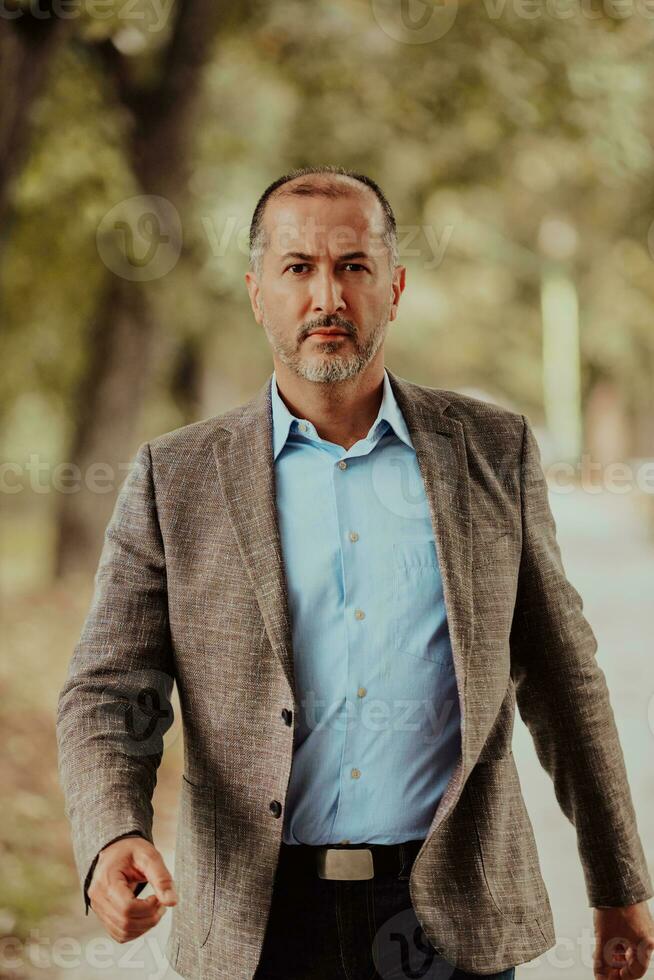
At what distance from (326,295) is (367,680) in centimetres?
67

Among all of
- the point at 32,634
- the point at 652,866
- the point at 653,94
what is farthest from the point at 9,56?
the point at 653,94

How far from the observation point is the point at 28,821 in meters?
5.12

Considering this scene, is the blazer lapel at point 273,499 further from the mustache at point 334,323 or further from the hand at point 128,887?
the hand at point 128,887

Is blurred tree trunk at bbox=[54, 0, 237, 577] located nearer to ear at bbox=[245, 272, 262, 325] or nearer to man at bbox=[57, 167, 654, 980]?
ear at bbox=[245, 272, 262, 325]

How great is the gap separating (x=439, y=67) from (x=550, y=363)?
21.3 feet

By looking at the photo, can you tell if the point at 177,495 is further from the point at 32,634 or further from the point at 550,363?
the point at 550,363

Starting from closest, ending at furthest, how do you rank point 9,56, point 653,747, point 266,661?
point 266,661
point 9,56
point 653,747

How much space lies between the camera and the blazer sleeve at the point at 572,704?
199 cm

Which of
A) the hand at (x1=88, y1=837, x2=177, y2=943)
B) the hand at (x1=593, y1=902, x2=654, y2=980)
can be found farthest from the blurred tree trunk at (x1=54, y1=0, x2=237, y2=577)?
the hand at (x1=88, y1=837, x2=177, y2=943)

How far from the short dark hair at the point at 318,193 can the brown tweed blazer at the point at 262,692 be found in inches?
11.9

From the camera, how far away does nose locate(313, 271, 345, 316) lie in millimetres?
1966

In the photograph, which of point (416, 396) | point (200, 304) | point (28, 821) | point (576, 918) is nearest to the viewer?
point (416, 396)

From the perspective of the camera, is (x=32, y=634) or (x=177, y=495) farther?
(x=32, y=634)

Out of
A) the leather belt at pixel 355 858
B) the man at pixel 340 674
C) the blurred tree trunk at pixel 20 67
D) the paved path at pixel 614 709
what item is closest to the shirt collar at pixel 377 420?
the man at pixel 340 674
